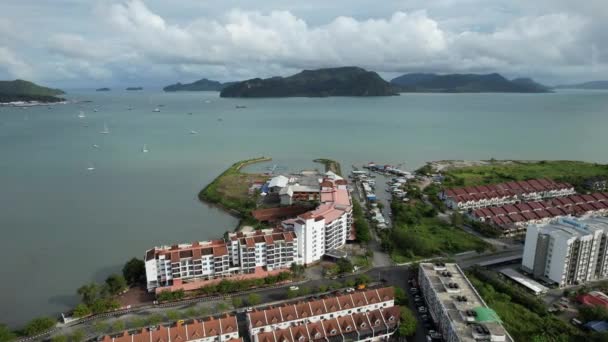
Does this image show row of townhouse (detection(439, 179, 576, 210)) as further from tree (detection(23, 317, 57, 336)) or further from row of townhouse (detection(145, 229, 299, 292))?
tree (detection(23, 317, 57, 336))

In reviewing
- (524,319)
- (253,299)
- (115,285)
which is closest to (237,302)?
(253,299)

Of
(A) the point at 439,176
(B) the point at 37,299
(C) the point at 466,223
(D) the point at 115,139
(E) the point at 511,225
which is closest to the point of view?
(B) the point at 37,299

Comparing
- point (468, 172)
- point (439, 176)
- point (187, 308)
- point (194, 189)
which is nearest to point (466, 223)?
point (439, 176)

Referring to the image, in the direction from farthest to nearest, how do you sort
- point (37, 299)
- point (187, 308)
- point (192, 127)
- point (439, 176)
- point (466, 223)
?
point (192, 127) < point (439, 176) < point (466, 223) < point (37, 299) < point (187, 308)

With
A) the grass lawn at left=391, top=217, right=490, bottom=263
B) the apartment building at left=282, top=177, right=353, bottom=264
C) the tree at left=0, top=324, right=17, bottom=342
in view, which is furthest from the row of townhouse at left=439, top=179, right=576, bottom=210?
the tree at left=0, top=324, right=17, bottom=342

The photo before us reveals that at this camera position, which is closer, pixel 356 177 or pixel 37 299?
pixel 37 299

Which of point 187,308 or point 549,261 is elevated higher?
point 549,261

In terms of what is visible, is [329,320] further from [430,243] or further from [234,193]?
[234,193]

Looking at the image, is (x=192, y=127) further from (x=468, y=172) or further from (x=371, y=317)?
(x=371, y=317)

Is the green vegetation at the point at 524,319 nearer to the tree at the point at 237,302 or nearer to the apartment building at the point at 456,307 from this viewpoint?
the apartment building at the point at 456,307
